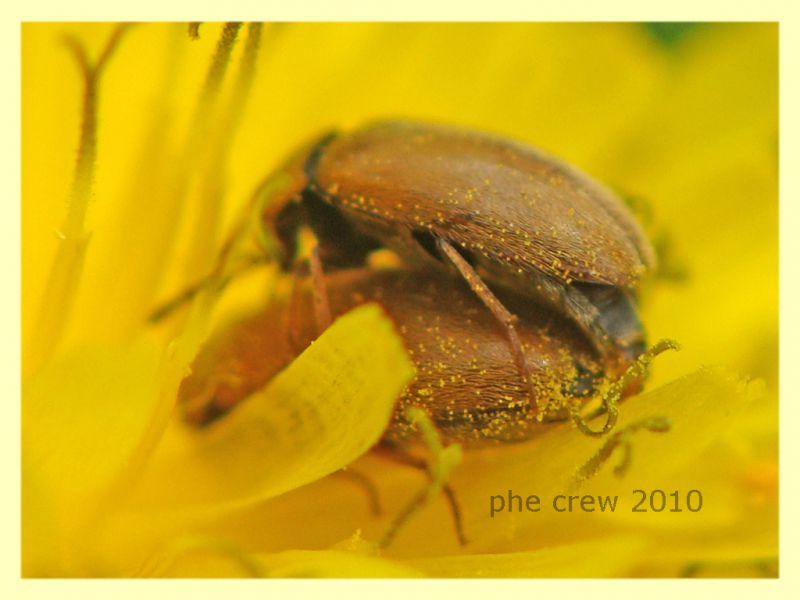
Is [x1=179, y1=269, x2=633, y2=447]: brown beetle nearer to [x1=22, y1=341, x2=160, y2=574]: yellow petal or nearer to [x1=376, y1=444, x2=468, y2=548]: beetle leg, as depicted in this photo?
[x1=376, y1=444, x2=468, y2=548]: beetle leg

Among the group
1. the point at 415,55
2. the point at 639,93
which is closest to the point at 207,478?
→ the point at 415,55

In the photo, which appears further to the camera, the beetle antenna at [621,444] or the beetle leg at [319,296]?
the beetle leg at [319,296]

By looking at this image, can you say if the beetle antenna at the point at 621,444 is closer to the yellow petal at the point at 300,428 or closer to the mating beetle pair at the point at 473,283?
the mating beetle pair at the point at 473,283

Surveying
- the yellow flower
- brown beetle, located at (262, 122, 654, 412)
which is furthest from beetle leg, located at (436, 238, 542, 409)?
the yellow flower

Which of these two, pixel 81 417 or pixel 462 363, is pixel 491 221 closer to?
pixel 462 363

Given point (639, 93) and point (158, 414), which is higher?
point (639, 93)

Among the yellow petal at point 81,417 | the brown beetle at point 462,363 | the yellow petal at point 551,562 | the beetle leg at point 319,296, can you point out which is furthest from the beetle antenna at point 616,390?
the yellow petal at point 81,417
